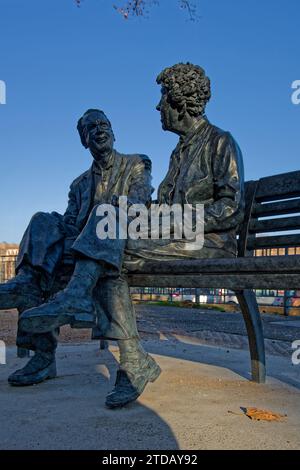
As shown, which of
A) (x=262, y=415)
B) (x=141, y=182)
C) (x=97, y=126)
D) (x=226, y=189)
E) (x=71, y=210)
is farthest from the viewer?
(x=71, y=210)

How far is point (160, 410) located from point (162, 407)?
8 cm

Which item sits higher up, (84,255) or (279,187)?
(279,187)

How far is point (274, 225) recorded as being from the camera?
3689 millimetres

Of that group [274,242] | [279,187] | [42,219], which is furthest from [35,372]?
[279,187]

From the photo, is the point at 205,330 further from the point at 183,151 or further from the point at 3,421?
the point at 3,421

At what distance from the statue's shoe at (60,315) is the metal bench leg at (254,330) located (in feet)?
4.04

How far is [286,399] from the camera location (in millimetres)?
3312

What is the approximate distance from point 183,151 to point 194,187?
0.35m

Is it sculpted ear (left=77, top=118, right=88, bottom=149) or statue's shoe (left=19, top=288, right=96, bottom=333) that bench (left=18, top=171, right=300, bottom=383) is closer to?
statue's shoe (left=19, top=288, right=96, bottom=333)

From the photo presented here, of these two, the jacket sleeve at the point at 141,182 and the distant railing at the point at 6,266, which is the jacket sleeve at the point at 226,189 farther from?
the distant railing at the point at 6,266

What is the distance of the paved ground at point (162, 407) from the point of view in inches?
94.0

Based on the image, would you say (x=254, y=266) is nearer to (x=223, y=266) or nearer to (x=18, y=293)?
(x=223, y=266)
